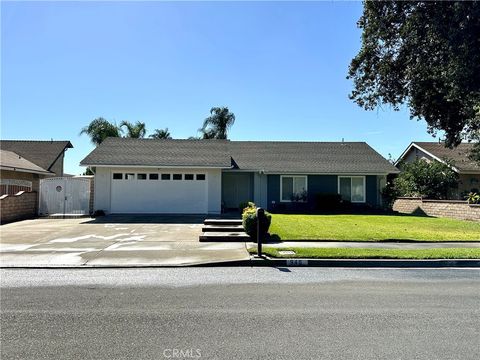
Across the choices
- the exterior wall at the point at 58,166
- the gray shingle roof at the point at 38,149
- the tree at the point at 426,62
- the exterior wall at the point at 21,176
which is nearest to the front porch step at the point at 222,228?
the tree at the point at 426,62

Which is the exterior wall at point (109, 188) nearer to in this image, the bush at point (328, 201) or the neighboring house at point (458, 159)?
the bush at point (328, 201)

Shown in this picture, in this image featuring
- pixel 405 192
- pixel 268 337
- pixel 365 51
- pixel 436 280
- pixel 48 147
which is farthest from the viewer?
pixel 48 147

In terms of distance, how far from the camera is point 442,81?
17.7 metres

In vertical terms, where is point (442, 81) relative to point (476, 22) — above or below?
below

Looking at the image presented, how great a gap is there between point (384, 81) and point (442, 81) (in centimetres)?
297

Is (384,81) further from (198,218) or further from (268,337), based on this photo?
(268,337)

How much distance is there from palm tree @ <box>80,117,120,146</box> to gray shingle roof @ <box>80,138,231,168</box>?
346 inches

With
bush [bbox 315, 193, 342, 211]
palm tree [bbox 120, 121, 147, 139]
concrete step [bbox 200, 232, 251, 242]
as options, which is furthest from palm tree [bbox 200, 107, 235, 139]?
concrete step [bbox 200, 232, 251, 242]

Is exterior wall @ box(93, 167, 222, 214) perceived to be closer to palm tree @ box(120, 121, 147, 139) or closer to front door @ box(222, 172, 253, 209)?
front door @ box(222, 172, 253, 209)

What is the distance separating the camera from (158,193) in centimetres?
2278

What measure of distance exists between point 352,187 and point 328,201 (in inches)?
90.0

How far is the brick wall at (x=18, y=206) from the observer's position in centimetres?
1902

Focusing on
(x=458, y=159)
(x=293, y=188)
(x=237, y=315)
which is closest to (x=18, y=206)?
(x=293, y=188)

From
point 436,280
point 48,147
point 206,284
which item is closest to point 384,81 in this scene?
point 436,280
